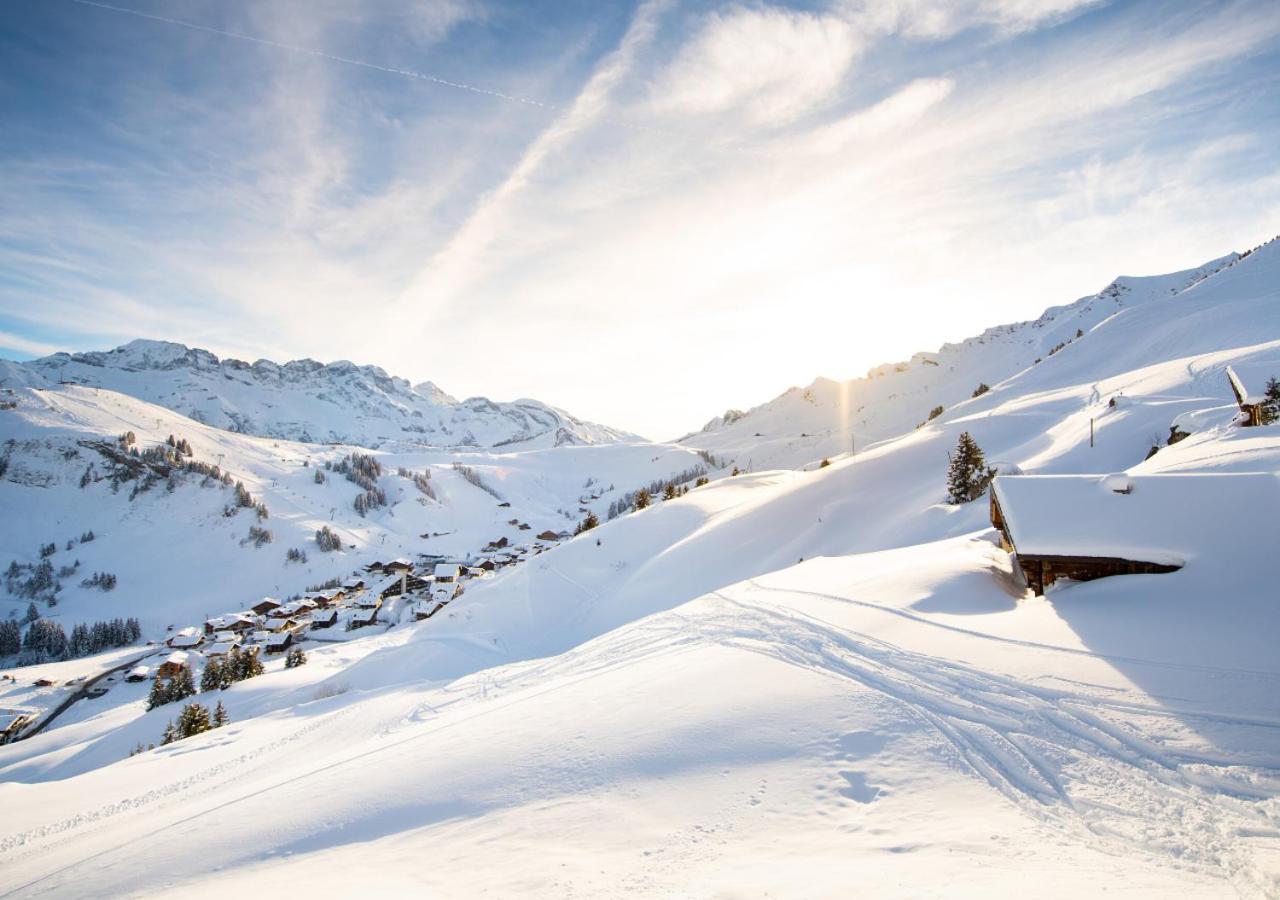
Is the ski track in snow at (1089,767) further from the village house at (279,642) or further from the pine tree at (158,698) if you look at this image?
the village house at (279,642)

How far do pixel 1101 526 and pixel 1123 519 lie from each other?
444 millimetres

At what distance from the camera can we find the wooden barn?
10.5m

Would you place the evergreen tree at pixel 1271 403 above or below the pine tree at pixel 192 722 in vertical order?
above

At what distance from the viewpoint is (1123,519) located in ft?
36.9

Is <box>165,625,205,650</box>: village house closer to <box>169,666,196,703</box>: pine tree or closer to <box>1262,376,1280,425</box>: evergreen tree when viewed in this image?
<box>169,666,196,703</box>: pine tree

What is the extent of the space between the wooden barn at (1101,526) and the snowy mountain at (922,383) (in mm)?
90410

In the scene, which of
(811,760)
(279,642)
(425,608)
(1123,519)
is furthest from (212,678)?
(1123,519)

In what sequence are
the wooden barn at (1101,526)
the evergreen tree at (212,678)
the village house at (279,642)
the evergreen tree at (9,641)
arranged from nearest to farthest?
the wooden barn at (1101,526)
the evergreen tree at (212,678)
the village house at (279,642)
the evergreen tree at (9,641)

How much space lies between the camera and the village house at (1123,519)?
10172mm

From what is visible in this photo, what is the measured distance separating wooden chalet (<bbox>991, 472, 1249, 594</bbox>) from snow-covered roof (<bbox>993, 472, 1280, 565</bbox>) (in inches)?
0.6

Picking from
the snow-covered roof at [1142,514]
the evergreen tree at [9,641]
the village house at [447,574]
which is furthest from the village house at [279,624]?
the snow-covered roof at [1142,514]

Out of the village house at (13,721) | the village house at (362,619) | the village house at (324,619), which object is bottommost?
the village house at (362,619)

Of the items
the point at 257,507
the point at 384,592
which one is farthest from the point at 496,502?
the point at 384,592

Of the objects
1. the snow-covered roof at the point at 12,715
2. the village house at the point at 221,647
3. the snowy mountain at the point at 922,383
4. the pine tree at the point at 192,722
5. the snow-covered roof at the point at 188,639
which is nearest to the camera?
the pine tree at the point at 192,722
